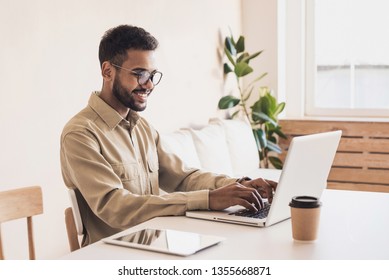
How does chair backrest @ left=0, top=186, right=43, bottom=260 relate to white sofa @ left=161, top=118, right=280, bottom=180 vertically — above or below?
above

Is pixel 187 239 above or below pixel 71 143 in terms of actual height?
below

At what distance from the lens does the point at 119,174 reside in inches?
85.6

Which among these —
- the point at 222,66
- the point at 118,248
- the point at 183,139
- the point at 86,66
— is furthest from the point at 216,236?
the point at 222,66

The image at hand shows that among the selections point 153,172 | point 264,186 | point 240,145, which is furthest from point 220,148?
point 264,186

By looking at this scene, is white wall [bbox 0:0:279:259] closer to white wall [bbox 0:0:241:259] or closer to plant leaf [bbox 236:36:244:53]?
white wall [bbox 0:0:241:259]

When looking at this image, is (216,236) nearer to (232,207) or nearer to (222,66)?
(232,207)

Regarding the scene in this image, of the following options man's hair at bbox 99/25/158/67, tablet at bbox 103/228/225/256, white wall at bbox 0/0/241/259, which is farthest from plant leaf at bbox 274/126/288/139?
tablet at bbox 103/228/225/256

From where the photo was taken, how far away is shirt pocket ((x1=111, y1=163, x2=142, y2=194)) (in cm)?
218

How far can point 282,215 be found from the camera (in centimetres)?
186

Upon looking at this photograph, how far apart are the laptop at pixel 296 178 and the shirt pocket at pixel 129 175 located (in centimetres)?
33

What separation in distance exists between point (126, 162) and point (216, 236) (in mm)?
630

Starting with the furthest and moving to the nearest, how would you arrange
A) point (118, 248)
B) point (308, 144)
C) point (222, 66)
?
point (222, 66)
point (308, 144)
point (118, 248)

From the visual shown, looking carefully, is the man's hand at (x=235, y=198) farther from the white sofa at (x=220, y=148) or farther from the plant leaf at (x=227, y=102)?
the plant leaf at (x=227, y=102)

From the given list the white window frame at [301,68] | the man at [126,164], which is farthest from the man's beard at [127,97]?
A: the white window frame at [301,68]
